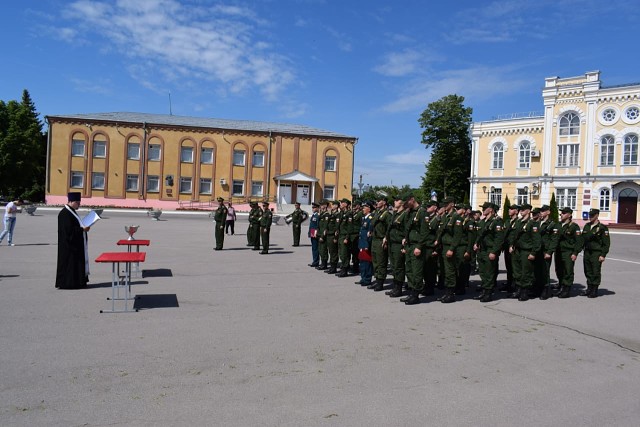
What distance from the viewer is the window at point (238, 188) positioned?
5476 cm

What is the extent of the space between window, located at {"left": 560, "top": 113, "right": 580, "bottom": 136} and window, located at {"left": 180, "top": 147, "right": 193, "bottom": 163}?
121ft

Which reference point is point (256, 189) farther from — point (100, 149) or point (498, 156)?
point (498, 156)

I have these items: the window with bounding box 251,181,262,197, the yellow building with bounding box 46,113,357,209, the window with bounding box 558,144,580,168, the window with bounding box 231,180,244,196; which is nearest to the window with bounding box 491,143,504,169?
the window with bounding box 558,144,580,168

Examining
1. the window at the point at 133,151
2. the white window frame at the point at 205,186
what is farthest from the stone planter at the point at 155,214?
the window at the point at 133,151

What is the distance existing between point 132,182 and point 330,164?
20915 mm

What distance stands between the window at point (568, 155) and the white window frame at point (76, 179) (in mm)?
47182

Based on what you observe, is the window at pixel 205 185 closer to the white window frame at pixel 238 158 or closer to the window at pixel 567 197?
the white window frame at pixel 238 158

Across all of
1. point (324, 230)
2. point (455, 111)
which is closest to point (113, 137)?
point (455, 111)

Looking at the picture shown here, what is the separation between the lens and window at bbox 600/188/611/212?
4584cm

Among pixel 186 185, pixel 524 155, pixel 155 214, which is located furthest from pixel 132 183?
A: pixel 524 155

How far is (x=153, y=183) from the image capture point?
5322cm

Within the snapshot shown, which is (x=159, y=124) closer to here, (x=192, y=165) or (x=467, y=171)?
(x=192, y=165)

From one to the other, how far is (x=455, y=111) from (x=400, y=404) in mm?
59624

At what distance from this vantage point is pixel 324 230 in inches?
541
